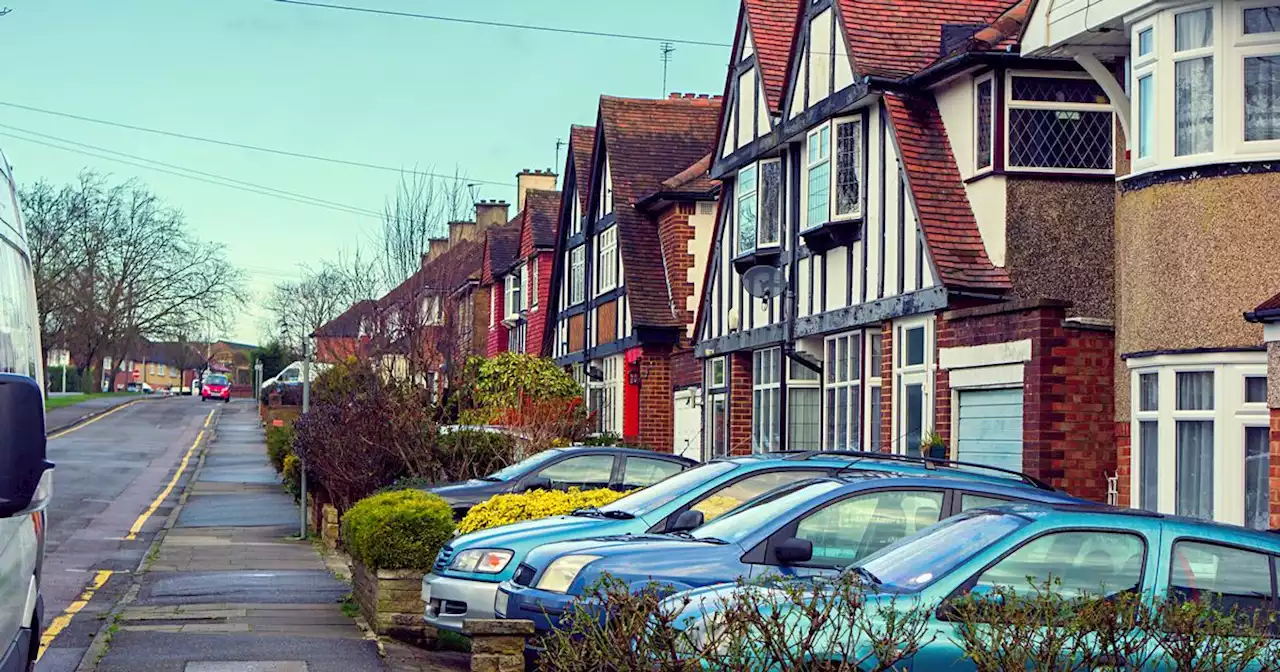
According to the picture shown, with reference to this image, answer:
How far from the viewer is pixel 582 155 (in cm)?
4112

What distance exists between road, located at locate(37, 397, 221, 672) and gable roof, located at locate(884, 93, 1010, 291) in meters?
10.3

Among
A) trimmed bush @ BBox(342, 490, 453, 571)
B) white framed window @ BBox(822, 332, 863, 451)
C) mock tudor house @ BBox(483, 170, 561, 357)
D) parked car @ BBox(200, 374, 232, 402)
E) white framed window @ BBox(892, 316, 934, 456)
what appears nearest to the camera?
trimmed bush @ BBox(342, 490, 453, 571)

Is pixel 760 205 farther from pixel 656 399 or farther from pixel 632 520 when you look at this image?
pixel 632 520

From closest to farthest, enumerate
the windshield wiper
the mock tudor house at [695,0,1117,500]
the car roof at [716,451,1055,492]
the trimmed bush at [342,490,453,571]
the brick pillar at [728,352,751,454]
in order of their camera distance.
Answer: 1. the windshield wiper
2. the car roof at [716,451,1055,492]
3. the trimmed bush at [342,490,453,571]
4. the mock tudor house at [695,0,1117,500]
5. the brick pillar at [728,352,751,454]

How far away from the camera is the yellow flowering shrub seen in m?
14.7

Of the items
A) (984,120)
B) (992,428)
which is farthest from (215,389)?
(992,428)

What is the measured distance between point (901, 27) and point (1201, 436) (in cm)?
983

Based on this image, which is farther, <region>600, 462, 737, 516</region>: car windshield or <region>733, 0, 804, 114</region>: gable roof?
<region>733, 0, 804, 114</region>: gable roof

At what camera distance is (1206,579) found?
8.03 metres

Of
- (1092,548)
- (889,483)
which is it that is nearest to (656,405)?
(889,483)

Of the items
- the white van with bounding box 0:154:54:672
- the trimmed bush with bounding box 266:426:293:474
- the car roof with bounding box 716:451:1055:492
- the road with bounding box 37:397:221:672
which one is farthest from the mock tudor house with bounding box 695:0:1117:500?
the trimmed bush with bounding box 266:426:293:474

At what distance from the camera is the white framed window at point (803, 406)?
25578mm

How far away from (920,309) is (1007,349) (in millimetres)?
2611

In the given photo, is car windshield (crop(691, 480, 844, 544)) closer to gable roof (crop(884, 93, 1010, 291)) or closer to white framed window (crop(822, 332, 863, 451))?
gable roof (crop(884, 93, 1010, 291))
